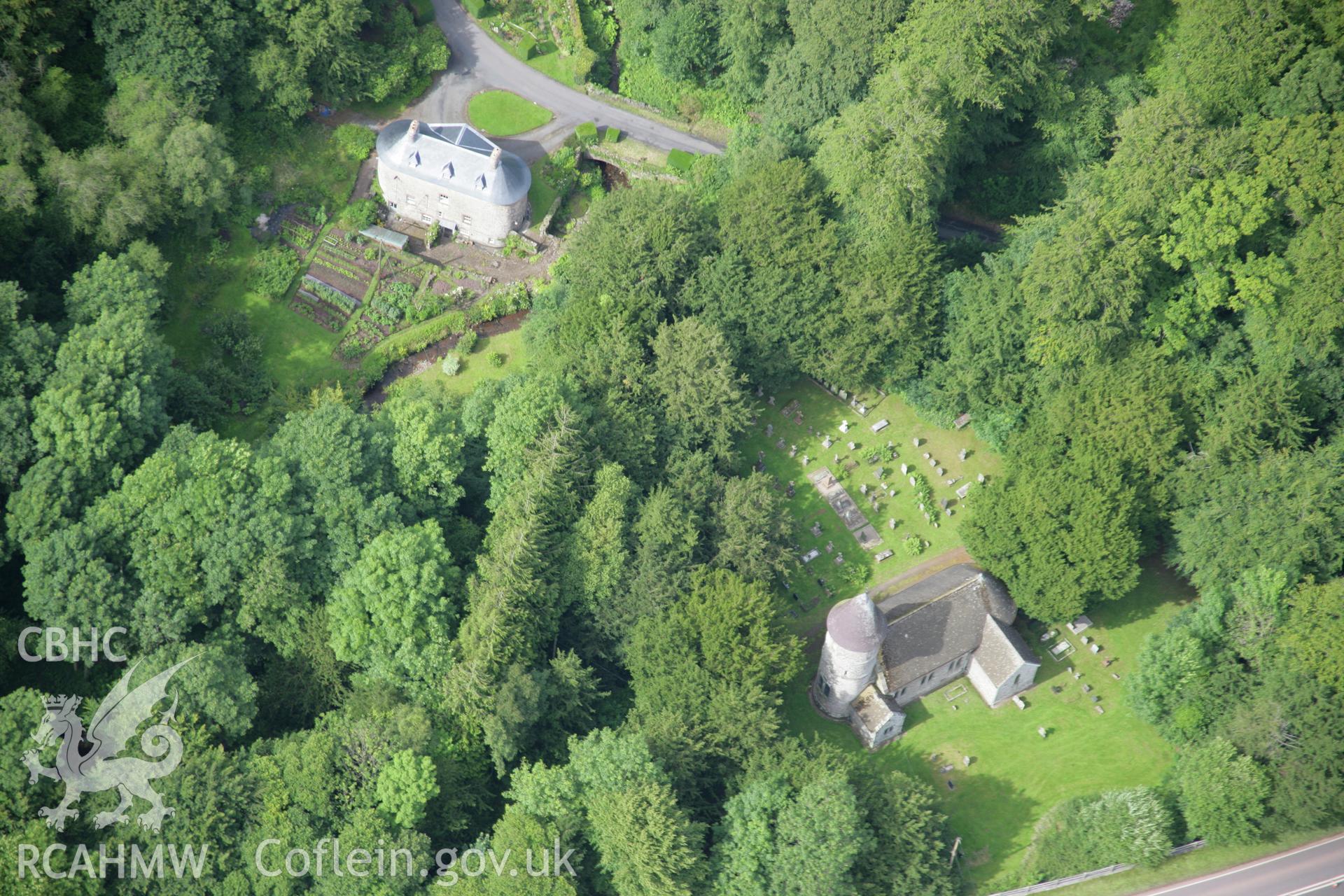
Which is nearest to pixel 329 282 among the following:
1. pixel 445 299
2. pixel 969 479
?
pixel 445 299

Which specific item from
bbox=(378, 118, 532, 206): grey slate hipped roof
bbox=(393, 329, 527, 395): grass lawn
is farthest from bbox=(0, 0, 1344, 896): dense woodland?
bbox=(378, 118, 532, 206): grey slate hipped roof

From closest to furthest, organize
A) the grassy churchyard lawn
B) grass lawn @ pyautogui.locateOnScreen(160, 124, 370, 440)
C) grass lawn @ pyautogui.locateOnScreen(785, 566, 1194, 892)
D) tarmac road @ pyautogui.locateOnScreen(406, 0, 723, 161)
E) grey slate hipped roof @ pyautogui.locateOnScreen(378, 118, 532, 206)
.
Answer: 1. grass lawn @ pyautogui.locateOnScreen(785, 566, 1194, 892)
2. the grassy churchyard lawn
3. grass lawn @ pyautogui.locateOnScreen(160, 124, 370, 440)
4. grey slate hipped roof @ pyautogui.locateOnScreen(378, 118, 532, 206)
5. tarmac road @ pyautogui.locateOnScreen(406, 0, 723, 161)

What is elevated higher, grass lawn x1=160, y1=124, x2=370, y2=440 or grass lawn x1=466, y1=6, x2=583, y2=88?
grass lawn x1=466, y1=6, x2=583, y2=88

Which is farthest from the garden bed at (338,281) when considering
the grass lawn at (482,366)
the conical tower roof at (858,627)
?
the conical tower roof at (858,627)

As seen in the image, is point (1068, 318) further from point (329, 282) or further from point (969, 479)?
point (329, 282)

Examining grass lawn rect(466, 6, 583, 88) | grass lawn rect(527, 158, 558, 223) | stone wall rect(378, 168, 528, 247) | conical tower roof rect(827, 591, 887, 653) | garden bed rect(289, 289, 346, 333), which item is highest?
grass lawn rect(466, 6, 583, 88)

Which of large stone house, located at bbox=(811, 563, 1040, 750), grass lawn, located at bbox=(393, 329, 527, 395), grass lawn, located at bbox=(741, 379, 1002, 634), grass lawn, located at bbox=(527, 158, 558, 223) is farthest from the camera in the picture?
grass lawn, located at bbox=(527, 158, 558, 223)

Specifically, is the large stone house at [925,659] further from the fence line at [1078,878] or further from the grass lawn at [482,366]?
the grass lawn at [482,366]

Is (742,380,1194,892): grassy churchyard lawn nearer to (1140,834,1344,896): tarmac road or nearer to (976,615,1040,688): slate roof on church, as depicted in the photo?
(976,615,1040,688): slate roof on church
